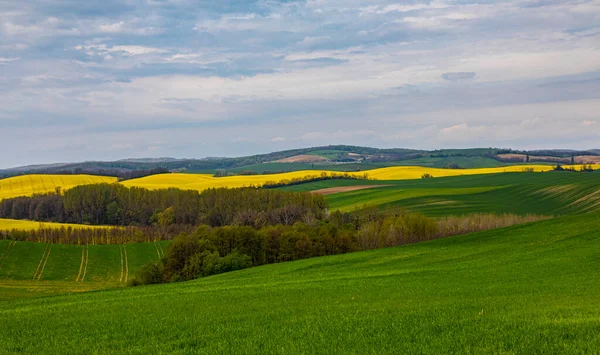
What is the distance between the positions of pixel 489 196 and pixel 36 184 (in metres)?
152

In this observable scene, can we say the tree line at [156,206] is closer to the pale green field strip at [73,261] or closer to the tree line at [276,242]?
the pale green field strip at [73,261]

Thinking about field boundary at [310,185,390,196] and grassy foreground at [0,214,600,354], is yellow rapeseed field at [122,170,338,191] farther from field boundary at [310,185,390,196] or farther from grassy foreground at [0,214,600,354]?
grassy foreground at [0,214,600,354]

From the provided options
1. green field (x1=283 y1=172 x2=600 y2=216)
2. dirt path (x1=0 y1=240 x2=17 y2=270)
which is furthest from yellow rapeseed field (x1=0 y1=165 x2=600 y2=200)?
dirt path (x1=0 y1=240 x2=17 y2=270)

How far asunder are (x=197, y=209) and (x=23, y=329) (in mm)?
112558

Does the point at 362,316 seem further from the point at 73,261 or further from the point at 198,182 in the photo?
the point at 198,182

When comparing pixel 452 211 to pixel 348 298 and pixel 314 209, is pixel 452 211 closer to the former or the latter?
pixel 314 209

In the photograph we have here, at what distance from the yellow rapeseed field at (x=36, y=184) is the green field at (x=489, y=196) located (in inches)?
3886

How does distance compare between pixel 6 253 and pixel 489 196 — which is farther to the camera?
pixel 489 196

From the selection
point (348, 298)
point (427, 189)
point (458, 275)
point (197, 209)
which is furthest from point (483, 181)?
point (348, 298)

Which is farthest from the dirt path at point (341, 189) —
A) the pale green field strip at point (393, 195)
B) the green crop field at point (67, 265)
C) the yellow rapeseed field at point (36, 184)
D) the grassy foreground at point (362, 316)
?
the grassy foreground at point (362, 316)

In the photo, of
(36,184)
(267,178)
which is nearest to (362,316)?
(267,178)

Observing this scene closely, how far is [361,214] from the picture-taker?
9569 centimetres

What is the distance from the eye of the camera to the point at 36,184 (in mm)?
181000

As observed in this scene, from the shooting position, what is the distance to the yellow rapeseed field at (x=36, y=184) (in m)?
165
